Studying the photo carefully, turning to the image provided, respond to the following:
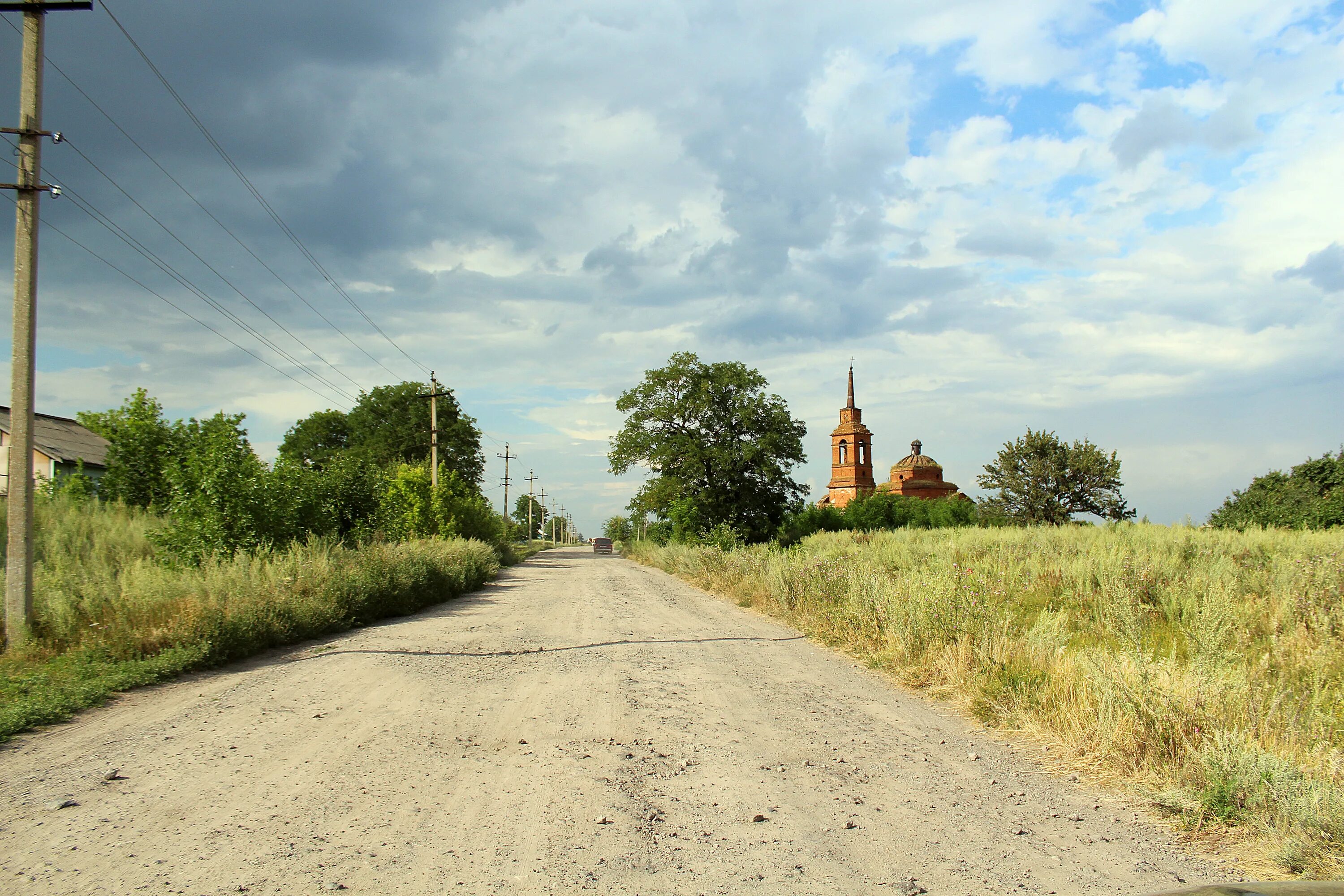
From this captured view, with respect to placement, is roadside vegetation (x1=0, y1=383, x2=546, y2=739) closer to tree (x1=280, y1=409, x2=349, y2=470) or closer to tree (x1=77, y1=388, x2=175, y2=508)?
tree (x1=77, y1=388, x2=175, y2=508)

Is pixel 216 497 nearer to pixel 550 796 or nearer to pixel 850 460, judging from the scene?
pixel 550 796

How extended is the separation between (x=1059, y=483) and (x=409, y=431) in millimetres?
43220

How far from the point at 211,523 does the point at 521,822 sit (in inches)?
485

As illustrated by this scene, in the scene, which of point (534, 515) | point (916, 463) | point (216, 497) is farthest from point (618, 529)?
point (216, 497)

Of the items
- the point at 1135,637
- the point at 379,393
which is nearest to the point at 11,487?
the point at 1135,637

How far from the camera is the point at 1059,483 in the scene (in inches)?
1523

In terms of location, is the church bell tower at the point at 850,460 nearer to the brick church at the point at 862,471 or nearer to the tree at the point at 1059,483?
the brick church at the point at 862,471

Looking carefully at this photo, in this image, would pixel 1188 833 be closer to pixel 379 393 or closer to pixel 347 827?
pixel 347 827

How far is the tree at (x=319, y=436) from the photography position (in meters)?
58.1

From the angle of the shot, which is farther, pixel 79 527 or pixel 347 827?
pixel 79 527

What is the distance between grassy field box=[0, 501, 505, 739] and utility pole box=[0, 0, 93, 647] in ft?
1.43

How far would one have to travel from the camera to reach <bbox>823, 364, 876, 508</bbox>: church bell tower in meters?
79.9

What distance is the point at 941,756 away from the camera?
5.17 m

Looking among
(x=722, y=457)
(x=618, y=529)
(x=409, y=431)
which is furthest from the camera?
(x=618, y=529)
